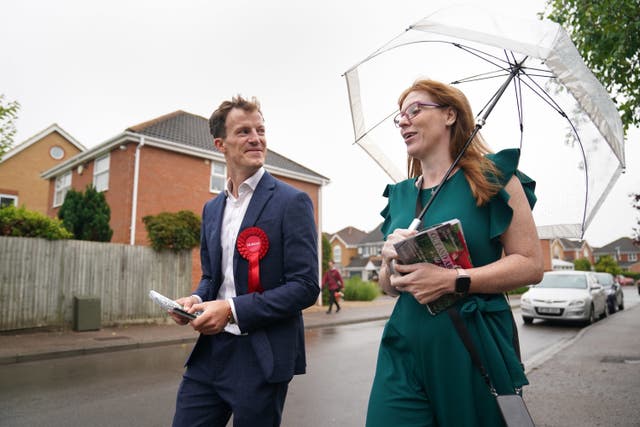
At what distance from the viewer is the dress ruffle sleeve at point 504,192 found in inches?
69.2

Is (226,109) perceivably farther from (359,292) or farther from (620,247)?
(620,247)

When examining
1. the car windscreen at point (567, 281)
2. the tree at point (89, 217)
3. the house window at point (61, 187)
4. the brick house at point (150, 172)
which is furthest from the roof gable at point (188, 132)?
the car windscreen at point (567, 281)

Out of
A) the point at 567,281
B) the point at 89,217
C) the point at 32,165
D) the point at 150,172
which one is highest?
the point at 32,165

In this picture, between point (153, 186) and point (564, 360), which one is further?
point (153, 186)

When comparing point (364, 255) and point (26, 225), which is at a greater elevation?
point (364, 255)

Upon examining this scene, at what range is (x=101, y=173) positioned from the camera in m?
19.9

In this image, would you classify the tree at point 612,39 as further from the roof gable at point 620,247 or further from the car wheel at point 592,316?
the roof gable at point 620,247

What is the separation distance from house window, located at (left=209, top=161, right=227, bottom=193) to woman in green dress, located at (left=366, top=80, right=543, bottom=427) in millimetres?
19057

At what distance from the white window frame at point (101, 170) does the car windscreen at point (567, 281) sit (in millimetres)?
17057

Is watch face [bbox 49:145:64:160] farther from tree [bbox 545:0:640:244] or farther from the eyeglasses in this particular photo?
the eyeglasses

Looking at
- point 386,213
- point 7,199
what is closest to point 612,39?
point 386,213

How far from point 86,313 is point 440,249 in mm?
11665

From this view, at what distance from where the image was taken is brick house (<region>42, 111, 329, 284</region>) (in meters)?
17.7

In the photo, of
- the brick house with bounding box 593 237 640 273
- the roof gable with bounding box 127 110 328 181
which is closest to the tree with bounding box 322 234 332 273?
the roof gable with bounding box 127 110 328 181
